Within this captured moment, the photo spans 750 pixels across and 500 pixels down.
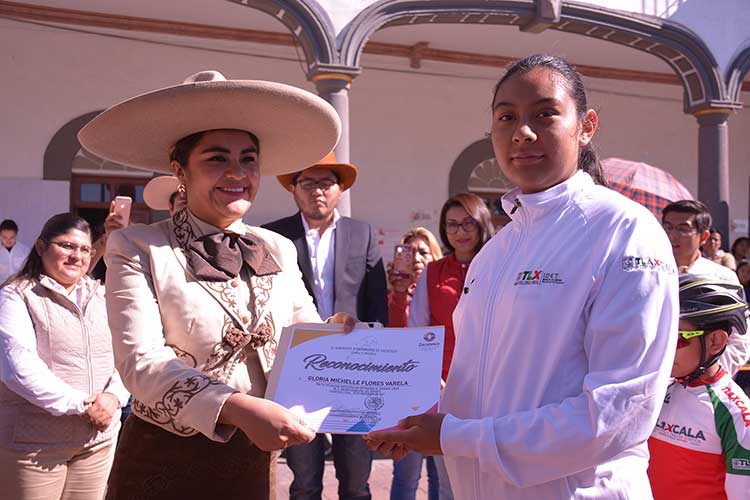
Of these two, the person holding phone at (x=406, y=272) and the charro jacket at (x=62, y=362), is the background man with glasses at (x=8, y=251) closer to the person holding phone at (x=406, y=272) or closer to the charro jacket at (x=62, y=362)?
the person holding phone at (x=406, y=272)

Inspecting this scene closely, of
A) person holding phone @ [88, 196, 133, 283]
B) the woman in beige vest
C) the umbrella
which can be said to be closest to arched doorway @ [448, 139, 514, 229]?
the umbrella

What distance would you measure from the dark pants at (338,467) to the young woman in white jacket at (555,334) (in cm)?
214

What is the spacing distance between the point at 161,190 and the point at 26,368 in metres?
1.58

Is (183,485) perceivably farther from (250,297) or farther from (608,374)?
(608,374)

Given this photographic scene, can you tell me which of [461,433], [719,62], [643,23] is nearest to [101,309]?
[461,433]

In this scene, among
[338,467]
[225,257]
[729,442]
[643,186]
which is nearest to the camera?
[225,257]

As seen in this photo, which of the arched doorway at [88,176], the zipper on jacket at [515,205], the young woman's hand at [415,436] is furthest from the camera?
the arched doorway at [88,176]

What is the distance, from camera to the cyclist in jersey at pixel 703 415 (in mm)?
2279

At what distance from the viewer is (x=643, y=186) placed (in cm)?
568

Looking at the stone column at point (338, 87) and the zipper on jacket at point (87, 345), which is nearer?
the zipper on jacket at point (87, 345)

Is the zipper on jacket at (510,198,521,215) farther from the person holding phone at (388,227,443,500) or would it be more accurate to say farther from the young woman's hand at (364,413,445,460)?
the person holding phone at (388,227,443,500)

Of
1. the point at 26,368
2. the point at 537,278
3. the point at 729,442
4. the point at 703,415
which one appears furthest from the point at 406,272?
the point at 537,278

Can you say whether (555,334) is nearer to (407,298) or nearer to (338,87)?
(407,298)

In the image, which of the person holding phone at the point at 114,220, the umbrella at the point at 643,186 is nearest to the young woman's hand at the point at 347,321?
the person holding phone at the point at 114,220
